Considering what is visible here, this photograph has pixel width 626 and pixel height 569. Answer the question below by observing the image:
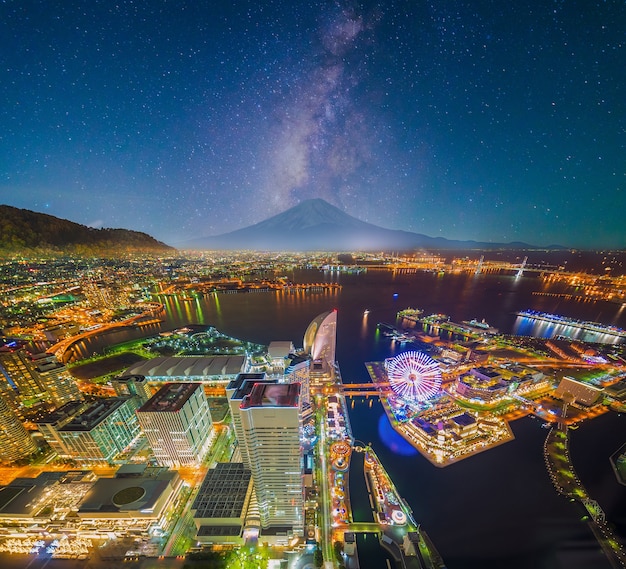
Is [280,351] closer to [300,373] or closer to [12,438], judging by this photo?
[300,373]

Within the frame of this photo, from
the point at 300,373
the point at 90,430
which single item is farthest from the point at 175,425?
the point at 300,373

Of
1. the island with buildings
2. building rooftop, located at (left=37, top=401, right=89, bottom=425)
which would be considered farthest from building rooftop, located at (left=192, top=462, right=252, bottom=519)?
building rooftop, located at (left=37, top=401, right=89, bottom=425)

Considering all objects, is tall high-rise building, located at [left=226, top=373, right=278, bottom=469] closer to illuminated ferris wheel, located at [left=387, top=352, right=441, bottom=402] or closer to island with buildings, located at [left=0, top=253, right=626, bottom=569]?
island with buildings, located at [left=0, top=253, right=626, bottom=569]

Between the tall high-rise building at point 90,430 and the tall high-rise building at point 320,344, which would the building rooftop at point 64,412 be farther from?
the tall high-rise building at point 320,344

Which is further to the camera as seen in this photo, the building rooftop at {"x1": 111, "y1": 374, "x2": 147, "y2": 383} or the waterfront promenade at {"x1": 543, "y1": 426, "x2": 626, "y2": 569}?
the building rooftop at {"x1": 111, "y1": 374, "x2": 147, "y2": 383}

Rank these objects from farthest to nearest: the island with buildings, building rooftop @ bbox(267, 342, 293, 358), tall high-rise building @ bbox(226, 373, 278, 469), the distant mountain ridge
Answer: the distant mountain ridge, building rooftop @ bbox(267, 342, 293, 358), tall high-rise building @ bbox(226, 373, 278, 469), the island with buildings

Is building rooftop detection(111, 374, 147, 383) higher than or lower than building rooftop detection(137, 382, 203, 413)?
lower

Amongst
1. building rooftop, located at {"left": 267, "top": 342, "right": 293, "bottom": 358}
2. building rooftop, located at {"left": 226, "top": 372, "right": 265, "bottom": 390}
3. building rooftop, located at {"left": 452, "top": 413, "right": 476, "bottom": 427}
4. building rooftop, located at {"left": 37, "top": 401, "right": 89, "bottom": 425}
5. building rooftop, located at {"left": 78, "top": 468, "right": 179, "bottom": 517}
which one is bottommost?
building rooftop, located at {"left": 452, "top": 413, "right": 476, "bottom": 427}
